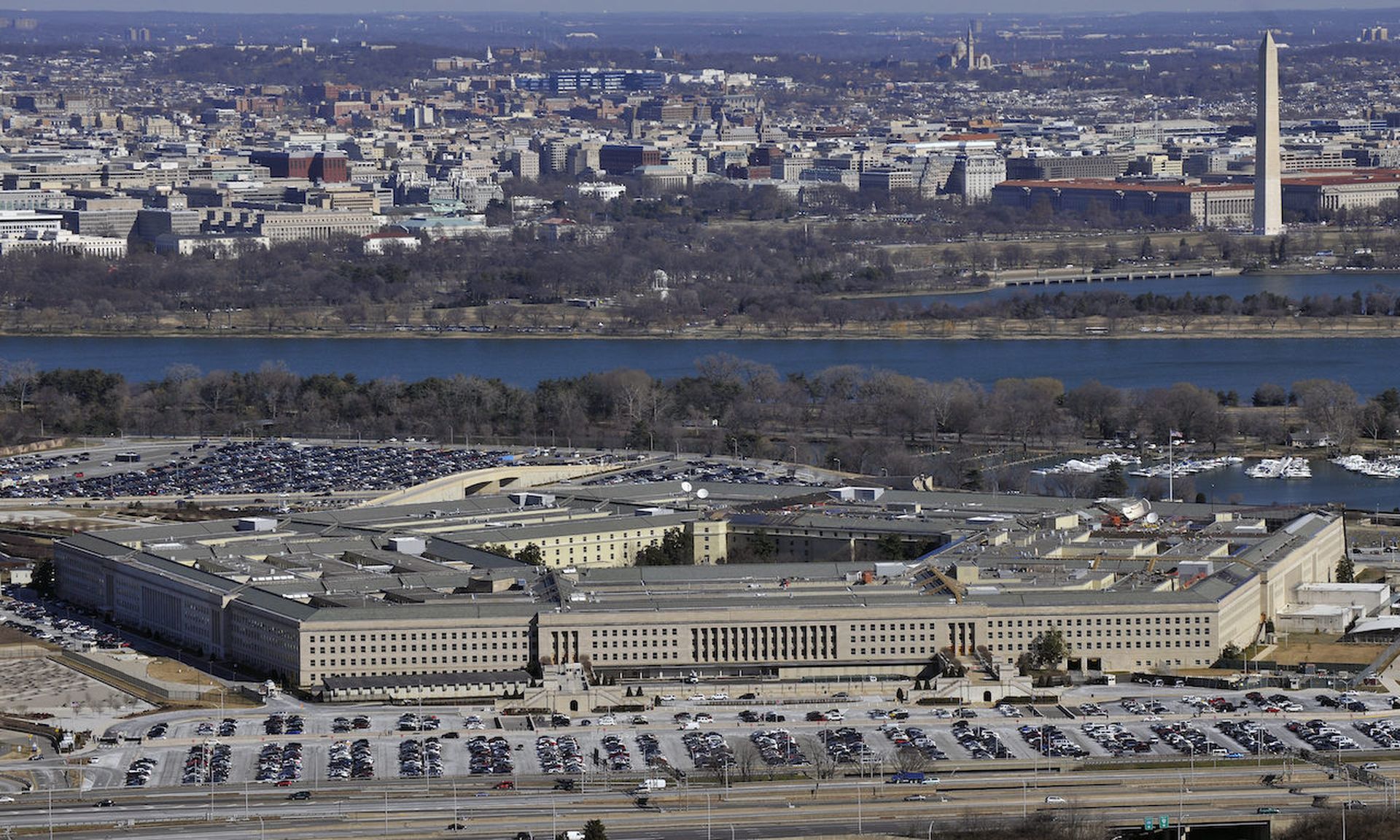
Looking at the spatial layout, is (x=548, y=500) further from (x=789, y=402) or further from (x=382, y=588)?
(x=789, y=402)

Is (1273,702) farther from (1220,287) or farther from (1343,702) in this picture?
(1220,287)

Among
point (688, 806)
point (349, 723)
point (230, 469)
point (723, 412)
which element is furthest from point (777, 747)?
point (723, 412)

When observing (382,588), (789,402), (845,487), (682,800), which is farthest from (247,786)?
(789,402)

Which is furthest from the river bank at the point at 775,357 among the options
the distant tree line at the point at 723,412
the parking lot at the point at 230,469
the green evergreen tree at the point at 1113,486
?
the green evergreen tree at the point at 1113,486

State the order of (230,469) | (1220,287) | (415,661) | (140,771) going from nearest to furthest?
(140,771)
(415,661)
(230,469)
(1220,287)

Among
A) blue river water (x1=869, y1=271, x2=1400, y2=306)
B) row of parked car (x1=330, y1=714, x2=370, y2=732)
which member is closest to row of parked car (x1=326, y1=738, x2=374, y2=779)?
row of parked car (x1=330, y1=714, x2=370, y2=732)

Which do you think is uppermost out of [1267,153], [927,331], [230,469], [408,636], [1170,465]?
[408,636]
